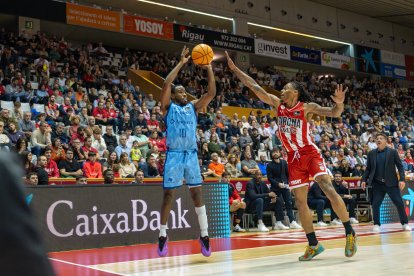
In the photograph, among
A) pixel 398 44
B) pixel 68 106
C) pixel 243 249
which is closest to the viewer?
pixel 243 249

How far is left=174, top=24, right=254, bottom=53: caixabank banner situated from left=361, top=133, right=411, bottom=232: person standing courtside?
48.7 feet

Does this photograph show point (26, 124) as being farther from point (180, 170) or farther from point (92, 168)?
point (180, 170)

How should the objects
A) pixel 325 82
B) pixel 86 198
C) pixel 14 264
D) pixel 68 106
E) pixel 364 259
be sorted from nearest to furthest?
pixel 14 264
pixel 364 259
pixel 86 198
pixel 68 106
pixel 325 82

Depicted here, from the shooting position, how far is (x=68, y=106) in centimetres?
1511

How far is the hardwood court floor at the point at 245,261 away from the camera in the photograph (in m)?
4.83

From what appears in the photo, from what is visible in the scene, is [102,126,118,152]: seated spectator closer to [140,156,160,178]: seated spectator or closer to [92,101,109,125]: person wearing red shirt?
[92,101,109,125]: person wearing red shirt

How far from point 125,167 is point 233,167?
10.5ft

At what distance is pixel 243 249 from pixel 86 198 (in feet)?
8.88

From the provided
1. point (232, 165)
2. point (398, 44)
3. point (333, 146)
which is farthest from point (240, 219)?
point (398, 44)

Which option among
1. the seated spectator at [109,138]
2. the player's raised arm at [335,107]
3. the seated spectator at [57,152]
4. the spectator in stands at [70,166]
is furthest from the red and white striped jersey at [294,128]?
the seated spectator at [109,138]

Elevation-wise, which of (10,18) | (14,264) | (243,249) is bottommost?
(243,249)

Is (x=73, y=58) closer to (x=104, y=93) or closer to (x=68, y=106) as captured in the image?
(x=104, y=93)

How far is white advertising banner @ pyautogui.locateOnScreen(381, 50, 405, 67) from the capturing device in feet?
111

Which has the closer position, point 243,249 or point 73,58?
point 243,249
